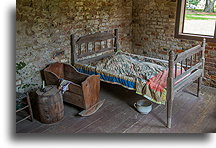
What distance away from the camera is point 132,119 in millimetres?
3846

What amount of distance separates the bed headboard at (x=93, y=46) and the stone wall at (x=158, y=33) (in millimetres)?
746

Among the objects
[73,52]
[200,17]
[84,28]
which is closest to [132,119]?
[73,52]

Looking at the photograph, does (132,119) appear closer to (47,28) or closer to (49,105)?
(49,105)

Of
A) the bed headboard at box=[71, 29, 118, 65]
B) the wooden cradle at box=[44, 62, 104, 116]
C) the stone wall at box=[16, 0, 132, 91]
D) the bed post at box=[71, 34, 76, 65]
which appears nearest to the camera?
the wooden cradle at box=[44, 62, 104, 116]

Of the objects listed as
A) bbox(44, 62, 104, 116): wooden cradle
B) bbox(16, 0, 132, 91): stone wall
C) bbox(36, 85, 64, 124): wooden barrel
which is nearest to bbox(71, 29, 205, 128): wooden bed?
bbox(16, 0, 132, 91): stone wall

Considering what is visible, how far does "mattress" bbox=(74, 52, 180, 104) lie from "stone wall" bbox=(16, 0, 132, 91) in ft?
2.13

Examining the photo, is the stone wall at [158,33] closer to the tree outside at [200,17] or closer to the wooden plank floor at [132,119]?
the tree outside at [200,17]

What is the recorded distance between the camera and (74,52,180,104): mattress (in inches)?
147

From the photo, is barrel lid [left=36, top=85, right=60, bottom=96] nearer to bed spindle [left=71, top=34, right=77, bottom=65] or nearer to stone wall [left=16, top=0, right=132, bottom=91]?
stone wall [left=16, top=0, right=132, bottom=91]

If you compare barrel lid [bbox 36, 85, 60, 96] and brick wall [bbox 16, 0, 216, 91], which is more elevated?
brick wall [bbox 16, 0, 216, 91]

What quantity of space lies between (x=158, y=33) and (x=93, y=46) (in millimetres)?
1600

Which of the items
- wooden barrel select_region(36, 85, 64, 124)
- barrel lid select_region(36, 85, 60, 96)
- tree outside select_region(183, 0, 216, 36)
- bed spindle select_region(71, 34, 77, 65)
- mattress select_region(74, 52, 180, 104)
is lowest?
wooden barrel select_region(36, 85, 64, 124)

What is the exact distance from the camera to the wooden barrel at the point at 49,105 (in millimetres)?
3523

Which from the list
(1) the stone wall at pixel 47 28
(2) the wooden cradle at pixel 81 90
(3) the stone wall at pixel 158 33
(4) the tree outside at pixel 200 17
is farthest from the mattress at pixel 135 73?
(4) the tree outside at pixel 200 17
